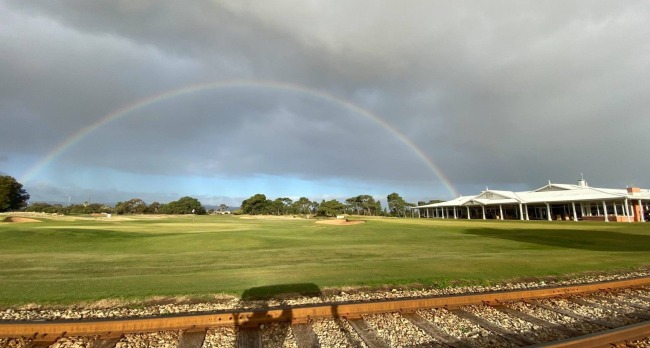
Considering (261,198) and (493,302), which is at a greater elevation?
(261,198)

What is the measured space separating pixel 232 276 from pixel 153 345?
6.24m

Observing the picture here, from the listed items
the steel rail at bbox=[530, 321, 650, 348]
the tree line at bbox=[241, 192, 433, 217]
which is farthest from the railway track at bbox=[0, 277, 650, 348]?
the tree line at bbox=[241, 192, 433, 217]

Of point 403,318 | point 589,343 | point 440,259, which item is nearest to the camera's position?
point 589,343

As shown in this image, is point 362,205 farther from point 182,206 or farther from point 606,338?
point 606,338

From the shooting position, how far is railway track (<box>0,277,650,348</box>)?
614cm

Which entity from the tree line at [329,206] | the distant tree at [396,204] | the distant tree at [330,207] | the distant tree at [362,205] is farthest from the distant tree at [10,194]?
the distant tree at [396,204]

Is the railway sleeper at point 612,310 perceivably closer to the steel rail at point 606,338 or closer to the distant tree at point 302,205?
the steel rail at point 606,338

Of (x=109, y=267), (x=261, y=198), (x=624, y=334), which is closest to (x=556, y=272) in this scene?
(x=624, y=334)

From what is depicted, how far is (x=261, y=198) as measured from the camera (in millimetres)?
145500

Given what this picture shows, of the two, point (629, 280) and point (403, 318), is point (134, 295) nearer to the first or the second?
point (403, 318)

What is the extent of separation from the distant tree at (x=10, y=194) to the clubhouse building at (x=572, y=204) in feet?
441

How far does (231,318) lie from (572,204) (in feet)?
237

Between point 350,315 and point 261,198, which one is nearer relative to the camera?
A: point 350,315

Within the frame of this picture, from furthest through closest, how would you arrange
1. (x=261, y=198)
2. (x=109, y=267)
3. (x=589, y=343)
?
(x=261, y=198) → (x=109, y=267) → (x=589, y=343)
